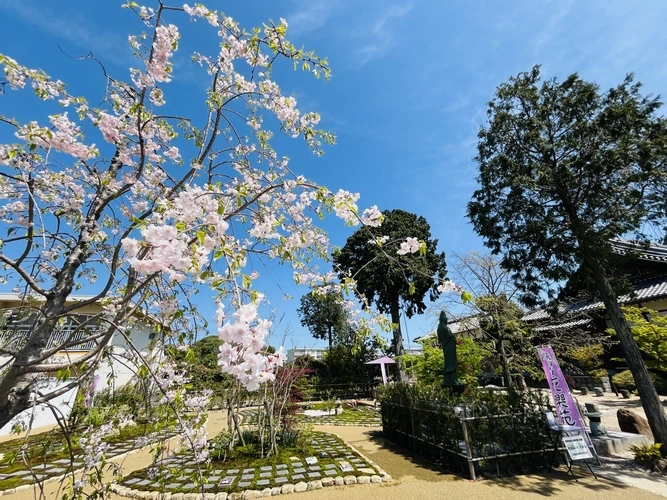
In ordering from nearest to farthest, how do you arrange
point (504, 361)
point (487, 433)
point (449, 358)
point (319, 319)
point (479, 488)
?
point (479, 488), point (487, 433), point (449, 358), point (504, 361), point (319, 319)

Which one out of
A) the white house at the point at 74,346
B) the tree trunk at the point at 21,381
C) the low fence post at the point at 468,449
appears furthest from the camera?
the low fence post at the point at 468,449

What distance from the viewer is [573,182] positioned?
19.7 ft

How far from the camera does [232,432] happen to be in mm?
6266

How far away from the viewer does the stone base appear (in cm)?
556

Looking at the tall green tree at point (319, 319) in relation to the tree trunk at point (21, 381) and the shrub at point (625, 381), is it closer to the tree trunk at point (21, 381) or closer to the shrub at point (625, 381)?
the shrub at point (625, 381)

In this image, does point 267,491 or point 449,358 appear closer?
point 267,491

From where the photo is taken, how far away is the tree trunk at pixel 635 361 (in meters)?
5.09

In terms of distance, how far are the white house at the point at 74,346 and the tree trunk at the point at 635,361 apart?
739cm

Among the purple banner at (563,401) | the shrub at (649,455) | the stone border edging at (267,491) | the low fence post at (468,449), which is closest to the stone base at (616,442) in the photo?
the shrub at (649,455)

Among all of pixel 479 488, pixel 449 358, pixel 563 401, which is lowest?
pixel 479 488

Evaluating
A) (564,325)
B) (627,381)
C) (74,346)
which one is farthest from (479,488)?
(627,381)

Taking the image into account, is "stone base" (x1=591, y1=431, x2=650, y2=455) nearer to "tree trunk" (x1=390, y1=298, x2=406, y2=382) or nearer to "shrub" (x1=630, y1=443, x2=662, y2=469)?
"shrub" (x1=630, y1=443, x2=662, y2=469)

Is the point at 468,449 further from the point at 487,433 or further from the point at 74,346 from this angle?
the point at 74,346

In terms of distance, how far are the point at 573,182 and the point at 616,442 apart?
493 centimetres
